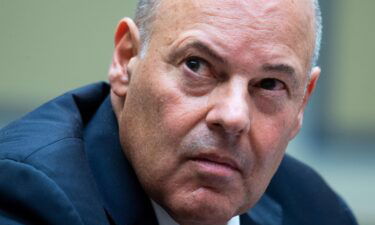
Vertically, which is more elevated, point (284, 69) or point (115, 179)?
point (284, 69)

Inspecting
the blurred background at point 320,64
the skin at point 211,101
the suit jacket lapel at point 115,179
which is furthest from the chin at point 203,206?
the blurred background at point 320,64

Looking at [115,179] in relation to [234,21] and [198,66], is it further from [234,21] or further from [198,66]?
[234,21]

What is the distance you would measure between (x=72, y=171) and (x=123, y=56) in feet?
1.57

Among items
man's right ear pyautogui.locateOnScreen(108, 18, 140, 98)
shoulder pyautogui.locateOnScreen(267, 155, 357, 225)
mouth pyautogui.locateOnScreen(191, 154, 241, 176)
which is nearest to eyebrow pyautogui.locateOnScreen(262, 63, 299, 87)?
mouth pyautogui.locateOnScreen(191, 154, 241, 176)

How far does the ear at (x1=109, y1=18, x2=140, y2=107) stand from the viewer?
2359mm

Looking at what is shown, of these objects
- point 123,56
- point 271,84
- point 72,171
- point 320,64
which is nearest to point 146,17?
point 123,56

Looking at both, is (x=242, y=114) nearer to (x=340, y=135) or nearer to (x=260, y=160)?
(x=260, y=160)

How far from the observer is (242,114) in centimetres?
210

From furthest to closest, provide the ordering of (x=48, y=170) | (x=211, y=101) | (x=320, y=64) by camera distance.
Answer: (x=320, y=64) → (x=211, y=101) → (x=48, y=170)

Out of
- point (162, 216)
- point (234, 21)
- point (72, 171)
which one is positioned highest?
point (234, 21)

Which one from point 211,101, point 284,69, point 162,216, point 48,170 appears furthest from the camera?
point 162,216

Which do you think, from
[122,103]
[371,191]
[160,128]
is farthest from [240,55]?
[371,191]

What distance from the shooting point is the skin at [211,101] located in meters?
2.12

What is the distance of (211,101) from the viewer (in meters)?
2.14
